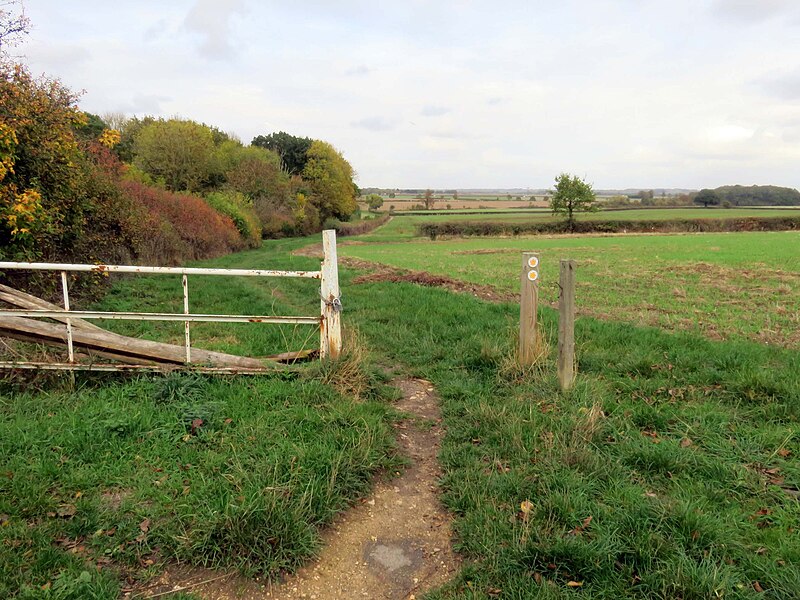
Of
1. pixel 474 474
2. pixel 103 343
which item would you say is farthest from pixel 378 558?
pixel 103 343

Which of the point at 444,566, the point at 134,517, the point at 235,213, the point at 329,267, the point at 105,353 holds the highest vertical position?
the point at 235,213

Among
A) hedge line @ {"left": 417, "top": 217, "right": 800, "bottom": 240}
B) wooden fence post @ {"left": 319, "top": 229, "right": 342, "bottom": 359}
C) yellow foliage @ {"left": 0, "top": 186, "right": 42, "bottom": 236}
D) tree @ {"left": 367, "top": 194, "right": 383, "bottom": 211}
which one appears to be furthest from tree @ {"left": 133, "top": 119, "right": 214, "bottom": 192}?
tree @ {"left": 367, "top": 194, "right": 383, "bottom": 211}

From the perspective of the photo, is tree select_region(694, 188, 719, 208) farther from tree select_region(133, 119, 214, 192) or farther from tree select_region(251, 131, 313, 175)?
tree select_region(133, 119, 214, 192)

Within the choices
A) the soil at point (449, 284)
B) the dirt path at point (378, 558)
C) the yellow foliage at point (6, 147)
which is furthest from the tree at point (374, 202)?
the dirt path at point (378, 558)

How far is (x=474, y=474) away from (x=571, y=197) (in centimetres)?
6482

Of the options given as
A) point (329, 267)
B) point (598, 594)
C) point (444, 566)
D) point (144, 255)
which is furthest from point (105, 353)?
point (144, 255)

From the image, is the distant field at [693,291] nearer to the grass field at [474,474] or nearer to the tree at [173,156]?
the grass field at [474,474]

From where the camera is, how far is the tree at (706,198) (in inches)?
3332

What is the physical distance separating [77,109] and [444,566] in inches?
444

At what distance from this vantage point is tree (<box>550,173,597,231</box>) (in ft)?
207

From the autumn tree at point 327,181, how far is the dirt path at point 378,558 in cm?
6097

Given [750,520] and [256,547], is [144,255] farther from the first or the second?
[750,520]

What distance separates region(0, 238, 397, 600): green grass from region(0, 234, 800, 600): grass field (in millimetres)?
15

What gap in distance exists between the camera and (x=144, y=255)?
1905 cm
